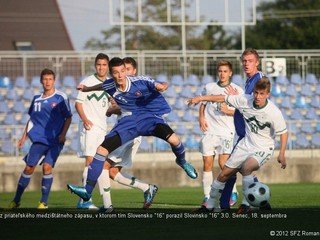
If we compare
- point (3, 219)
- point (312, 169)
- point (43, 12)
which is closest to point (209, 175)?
point (3, 219)

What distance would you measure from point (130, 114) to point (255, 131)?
73.6 inches

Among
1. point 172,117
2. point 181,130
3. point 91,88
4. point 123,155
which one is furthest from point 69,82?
point 91,88

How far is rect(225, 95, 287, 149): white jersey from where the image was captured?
41.4 ft

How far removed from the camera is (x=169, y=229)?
34.1 ft

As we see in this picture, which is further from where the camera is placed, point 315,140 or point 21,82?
point 21,82

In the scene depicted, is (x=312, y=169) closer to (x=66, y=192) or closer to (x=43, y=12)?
(x=66, y=192)

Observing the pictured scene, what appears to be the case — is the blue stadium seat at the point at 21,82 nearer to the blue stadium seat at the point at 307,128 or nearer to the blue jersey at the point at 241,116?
the blue stadium seat at the point at 307,128

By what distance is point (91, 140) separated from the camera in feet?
52.2

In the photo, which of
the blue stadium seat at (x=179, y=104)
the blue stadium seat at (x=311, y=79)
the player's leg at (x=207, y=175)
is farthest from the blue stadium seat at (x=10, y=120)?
the player's leg at (x=207, y=175)

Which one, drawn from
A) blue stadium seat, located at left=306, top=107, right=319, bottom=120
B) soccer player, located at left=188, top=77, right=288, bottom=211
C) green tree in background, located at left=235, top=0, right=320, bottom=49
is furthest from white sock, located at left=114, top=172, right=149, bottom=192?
green tree in background, located at left=235, top=0, right=320, bottom=49

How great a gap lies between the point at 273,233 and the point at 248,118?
3.19 m

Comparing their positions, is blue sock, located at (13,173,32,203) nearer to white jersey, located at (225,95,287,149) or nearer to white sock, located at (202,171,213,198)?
white sock, located at (202,171,213,198)

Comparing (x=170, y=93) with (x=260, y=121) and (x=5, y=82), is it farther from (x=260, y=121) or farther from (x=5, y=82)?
(x=260, y=121)

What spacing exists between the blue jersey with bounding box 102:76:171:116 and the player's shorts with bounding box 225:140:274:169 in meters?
1.50
